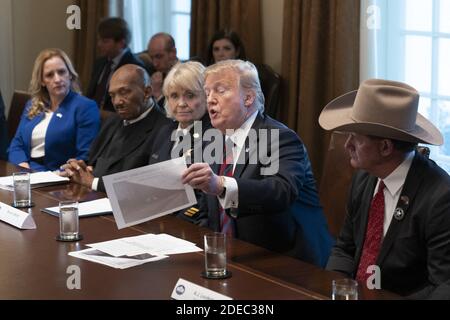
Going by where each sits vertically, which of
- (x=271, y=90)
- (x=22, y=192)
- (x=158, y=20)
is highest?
(x=158, y=20)

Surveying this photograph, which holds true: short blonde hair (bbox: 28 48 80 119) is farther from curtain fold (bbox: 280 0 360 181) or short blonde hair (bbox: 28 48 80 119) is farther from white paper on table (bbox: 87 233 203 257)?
white paper on table (bbox: 87 233 203 257)

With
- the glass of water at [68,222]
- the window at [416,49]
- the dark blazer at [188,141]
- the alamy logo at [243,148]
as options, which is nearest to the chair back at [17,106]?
the dark blazer at [188,141]

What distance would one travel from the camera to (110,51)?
6047mm

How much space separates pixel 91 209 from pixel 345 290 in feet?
4.50

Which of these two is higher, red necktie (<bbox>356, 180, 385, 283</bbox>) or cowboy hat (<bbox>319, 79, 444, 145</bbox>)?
cowboy hat (<bbox>319, 79, 444, 145</bbox>)

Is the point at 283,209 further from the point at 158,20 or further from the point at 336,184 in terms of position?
the point at 158,20

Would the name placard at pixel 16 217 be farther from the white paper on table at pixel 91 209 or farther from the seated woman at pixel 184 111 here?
the seated woman at pixel 184 111

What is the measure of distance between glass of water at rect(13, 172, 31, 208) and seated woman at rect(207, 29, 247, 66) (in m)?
2.30

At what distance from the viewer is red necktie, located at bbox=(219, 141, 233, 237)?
2840mm

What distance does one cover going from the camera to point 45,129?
14.8 ft

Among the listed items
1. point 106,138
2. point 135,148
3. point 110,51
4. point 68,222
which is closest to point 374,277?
point 68,222

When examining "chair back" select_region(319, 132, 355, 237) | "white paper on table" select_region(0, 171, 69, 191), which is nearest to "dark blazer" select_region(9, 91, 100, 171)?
"white paper on table" select_region(0, 171, 69, 191)

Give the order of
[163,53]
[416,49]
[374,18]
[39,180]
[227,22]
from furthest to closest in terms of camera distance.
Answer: [163,53]
[227,22]
[374,18]
[416,49]
[39,180]

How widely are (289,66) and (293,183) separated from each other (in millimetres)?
2274
